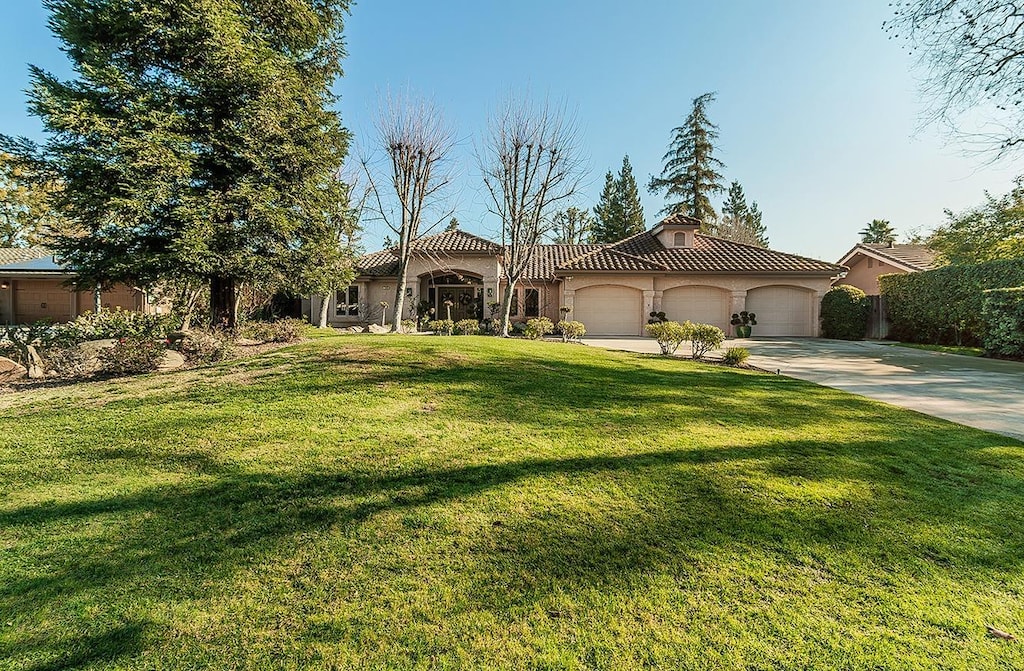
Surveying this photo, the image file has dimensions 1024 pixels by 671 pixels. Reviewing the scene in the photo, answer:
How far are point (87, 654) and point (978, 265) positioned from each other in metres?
22.2

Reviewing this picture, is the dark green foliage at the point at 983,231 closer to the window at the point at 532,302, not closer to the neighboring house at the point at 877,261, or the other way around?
the neighboring house at the point at 877,261

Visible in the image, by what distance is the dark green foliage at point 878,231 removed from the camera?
53.9 meters

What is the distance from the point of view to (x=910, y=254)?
26.2m

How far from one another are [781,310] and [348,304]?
22.0 m

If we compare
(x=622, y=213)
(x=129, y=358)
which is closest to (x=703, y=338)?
(x=129, y=358)

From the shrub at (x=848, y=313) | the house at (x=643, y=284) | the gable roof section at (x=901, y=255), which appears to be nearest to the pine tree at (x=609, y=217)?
the gable roof section at (x=901, y=255)

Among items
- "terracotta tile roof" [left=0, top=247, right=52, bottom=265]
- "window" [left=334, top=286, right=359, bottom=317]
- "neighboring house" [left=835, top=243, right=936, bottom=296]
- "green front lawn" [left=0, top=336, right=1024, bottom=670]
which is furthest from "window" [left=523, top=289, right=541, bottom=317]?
"terracotta tile roof" [left=0, top=247, right=52, bottom=265]

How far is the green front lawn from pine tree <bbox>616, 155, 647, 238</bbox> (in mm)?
45144

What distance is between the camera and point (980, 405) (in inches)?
266

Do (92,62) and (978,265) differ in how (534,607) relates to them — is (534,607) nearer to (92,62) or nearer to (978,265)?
(92,62)

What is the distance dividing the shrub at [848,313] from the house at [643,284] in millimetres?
1358

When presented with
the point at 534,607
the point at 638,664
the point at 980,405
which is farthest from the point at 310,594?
the point at 980,405

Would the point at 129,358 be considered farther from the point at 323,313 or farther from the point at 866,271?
the point at 866,271

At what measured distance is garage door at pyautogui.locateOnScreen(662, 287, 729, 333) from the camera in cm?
2184
